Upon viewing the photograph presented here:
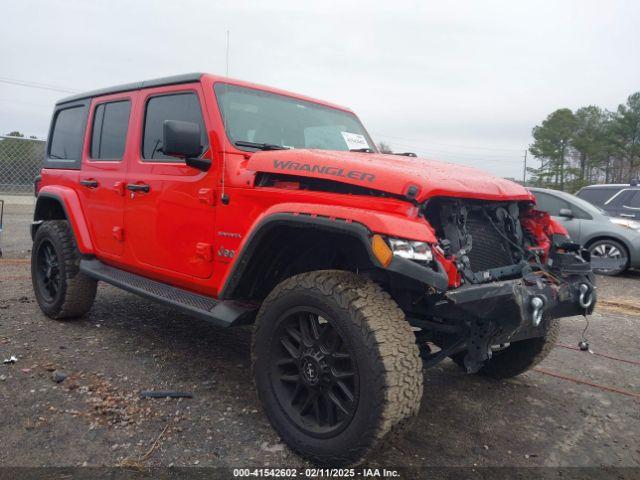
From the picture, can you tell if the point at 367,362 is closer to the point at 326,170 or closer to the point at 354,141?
the point at 326,170

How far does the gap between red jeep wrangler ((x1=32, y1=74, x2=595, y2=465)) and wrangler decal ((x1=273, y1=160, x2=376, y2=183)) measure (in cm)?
1

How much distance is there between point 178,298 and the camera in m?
3.39

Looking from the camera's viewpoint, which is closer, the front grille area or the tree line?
the front grille area

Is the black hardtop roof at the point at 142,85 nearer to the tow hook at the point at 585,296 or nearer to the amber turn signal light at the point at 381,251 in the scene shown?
the amber turn signal light at the point at 381,251

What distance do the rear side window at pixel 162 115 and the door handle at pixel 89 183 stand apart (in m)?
0.71

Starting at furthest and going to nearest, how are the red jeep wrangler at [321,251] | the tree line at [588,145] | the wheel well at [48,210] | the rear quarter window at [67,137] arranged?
the tree line at [588,145] → the wheel well at [48,210] → the rear quarter window at [67,137] → the red jeep wrangler at [321,251]

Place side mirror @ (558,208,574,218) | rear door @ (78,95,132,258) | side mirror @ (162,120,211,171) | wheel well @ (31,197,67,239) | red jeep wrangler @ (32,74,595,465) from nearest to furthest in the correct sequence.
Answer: red jeep wrangler @ (32,74,595,465) → side mirror @ (162,120,211,171) → rear door @ (78,95,132,258) → wheel well @ (31,197,67,239) → side mirror @ (558,208,574,218)

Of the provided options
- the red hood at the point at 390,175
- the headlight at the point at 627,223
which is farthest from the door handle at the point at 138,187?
the headlight at the point at 627,223

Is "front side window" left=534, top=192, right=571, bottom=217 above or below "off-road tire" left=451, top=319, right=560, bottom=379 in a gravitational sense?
above

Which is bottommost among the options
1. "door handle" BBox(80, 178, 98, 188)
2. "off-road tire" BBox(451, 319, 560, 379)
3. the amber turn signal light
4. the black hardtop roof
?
"off-road tire" BBox(451, 319, 560, 379)

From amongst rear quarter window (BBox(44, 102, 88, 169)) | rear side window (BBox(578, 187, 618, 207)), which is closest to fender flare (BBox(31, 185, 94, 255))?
rear quarter window (BBox(44, 102, 88, 169))

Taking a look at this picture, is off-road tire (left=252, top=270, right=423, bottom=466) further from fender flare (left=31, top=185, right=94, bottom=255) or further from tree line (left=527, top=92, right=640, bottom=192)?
tree line (left=527, top=92, right=640, bottom=192)

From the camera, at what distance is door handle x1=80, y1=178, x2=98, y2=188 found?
4314 millimetres

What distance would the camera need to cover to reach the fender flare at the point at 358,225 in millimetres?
2205
